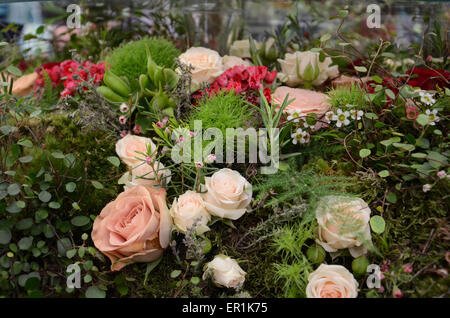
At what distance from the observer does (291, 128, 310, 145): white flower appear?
886mm

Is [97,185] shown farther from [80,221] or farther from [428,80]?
[428,80]

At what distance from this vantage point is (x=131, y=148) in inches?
35.9

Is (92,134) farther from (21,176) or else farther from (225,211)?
(225,211)

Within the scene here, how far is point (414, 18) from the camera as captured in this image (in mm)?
1344

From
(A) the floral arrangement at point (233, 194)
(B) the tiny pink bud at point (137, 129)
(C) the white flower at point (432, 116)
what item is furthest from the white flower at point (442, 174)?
(B) the tiny pink bud at point (137, 129)

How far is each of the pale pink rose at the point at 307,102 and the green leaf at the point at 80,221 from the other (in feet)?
1.66

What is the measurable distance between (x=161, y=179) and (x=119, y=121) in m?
0.24

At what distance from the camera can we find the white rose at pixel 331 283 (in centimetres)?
70

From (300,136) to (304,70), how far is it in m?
Answer: 0.27

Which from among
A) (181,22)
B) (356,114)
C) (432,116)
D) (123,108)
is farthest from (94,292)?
(181,22)
